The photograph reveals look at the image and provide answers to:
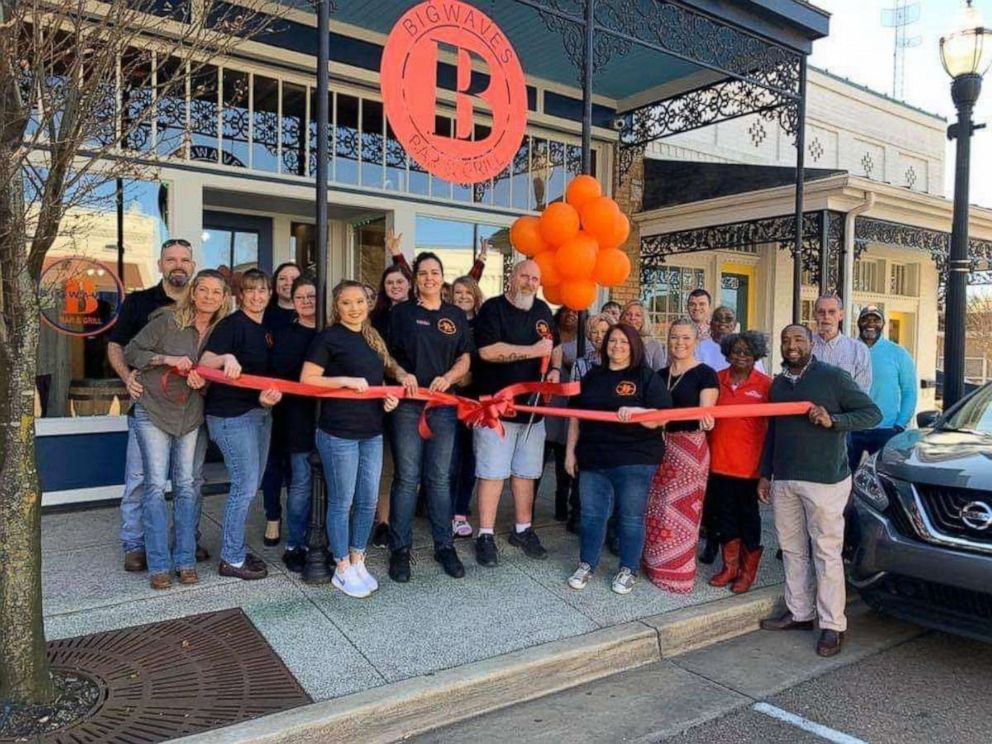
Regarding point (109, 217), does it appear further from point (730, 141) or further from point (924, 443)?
point (730, 141)

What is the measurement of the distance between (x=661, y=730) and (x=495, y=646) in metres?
0.88

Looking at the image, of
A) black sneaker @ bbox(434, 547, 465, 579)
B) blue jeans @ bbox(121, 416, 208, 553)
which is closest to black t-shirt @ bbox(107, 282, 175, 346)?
blue jeans @ bbox(121, 416, 208, 553)

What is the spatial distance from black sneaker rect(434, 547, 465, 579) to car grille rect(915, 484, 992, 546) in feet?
8.41

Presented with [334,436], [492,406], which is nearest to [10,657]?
[334,436]

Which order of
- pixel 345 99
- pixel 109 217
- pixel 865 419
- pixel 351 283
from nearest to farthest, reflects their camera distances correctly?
pixel 865 419 < pixel 351 283 < pixel 109 217 < pixel 345 99

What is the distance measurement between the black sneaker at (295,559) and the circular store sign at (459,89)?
2494mm

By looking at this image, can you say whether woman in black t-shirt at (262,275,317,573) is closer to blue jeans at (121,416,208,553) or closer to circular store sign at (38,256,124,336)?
blue jeans at (121,416,208,553)

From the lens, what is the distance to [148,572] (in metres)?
4.30

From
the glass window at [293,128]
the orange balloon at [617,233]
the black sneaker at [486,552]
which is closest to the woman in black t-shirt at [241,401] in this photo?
the black sneaker at [486,552]

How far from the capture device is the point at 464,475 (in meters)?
5.30

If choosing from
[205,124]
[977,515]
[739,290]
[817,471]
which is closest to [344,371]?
[817,471]

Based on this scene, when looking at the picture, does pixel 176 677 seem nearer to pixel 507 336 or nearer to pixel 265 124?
pixel 507 336

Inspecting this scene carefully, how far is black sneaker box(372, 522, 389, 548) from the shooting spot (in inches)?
196

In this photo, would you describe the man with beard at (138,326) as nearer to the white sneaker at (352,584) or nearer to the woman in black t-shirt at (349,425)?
the woman in black t-shirt at (349,425)
